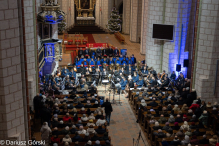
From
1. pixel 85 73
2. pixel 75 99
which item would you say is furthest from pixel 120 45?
pixel 75 99

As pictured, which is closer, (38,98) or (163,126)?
(163,126)

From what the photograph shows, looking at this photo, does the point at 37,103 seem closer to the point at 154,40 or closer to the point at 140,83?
the point at 140,83

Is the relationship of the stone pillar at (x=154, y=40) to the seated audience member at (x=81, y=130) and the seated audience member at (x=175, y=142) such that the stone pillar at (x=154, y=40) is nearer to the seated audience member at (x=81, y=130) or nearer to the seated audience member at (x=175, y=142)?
the seated audience member at (x=175, y=142)

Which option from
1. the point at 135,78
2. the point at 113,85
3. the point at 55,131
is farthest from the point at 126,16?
the point at 55,131

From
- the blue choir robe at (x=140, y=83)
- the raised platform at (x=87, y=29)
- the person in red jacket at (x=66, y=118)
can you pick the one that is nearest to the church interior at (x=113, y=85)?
the blue choir robe at (x=140, y=83)

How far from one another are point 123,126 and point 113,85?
16.4 ft

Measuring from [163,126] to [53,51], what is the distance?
10.2 metres

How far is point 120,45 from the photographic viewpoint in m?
37.2

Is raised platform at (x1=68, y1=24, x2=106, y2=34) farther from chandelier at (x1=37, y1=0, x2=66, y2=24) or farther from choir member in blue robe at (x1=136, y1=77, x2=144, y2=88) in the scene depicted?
choir member in blue robe at (x1=136, y1=77, x2=144, y2=88)

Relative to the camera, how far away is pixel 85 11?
46.8 m

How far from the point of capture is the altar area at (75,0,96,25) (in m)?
46.2

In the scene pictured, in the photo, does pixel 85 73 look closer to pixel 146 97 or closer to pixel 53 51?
pixel 53 51

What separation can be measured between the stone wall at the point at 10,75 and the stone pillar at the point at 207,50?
1125 cm

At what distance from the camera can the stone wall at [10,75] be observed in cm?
1203
